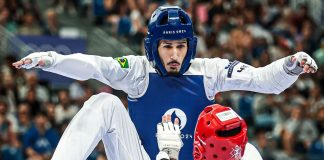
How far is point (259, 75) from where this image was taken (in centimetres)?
884

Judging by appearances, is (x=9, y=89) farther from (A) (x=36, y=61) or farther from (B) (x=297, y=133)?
(A) (x=36, y=61)

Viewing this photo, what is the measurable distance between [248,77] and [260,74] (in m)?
0.14

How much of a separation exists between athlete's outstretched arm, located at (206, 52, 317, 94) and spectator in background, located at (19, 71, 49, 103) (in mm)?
8076

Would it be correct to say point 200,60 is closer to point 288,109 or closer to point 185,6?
point 288,109

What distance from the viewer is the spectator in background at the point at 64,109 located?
647 inches

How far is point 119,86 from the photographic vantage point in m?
9.05

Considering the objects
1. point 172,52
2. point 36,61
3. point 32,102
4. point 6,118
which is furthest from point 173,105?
point 32,102

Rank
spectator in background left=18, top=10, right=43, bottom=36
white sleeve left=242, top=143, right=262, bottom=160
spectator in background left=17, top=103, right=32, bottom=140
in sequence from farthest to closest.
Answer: spectator in background left=18, top=10, right=43, bottom=36 < spectator in background left=17, top=103, right=32, bottom=140 < white sleeve left=242, top=143, right=262, bottom=160

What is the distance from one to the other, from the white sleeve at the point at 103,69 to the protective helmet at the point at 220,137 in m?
1.76

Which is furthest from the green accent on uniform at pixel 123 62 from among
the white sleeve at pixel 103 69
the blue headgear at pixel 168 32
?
the blue headgear at pixel 168 32

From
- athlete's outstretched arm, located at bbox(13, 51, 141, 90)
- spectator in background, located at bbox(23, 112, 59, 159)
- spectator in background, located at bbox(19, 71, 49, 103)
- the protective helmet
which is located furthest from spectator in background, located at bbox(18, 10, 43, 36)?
the protective helmet

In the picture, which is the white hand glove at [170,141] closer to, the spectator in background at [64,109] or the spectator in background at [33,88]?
the spectator in background at [64,109]

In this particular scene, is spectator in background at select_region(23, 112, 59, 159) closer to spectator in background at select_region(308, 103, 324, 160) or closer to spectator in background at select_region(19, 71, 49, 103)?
spectator in background at select_region(19, 71, 49, 103)

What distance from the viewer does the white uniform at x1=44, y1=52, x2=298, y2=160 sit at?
26.7ft
